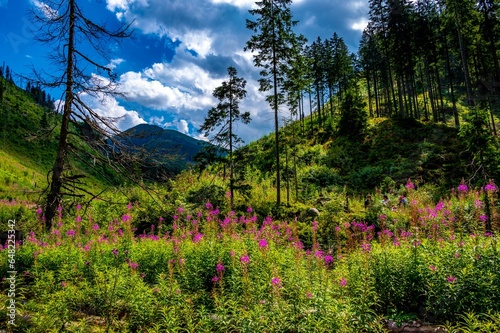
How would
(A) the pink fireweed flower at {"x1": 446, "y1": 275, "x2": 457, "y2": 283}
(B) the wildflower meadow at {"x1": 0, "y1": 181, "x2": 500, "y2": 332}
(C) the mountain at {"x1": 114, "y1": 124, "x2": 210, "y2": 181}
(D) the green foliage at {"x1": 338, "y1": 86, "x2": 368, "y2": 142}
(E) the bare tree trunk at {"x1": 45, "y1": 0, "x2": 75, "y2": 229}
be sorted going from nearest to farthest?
(B) the wildflower meadow at {"x1": 0, "y1": 181, "x2": 500, "y2": 332} → (A) the pink fireweed flower at {"x1": 446, "y1": 275, "x2": 457, "y2": 283} → (C) the mountain at {"x1": 114, "y1": 124, "x2": 210, "y2": 181} → (E) the bare tree trunk at {"x1": 45, "y1": 0, "x2": 75, "y2": 229} → (D) the green foliage at {"x1": 338, "y1": 86, "x2": 368, "y2": 142}

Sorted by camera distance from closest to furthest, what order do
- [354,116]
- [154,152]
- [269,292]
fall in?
1. [269,292]
2. [154,152]
3. [354,116]

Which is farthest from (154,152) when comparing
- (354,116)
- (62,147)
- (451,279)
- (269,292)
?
(354,116)

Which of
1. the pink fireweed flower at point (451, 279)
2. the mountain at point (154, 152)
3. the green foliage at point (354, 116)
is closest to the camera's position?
the pink fireweed flower at point (451, 279)

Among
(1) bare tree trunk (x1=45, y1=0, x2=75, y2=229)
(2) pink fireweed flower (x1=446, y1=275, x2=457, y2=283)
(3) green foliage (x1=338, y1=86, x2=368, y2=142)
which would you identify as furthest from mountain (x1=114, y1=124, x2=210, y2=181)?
(3) green foliage (x1=338, y1=86, x2=368, y2=142)

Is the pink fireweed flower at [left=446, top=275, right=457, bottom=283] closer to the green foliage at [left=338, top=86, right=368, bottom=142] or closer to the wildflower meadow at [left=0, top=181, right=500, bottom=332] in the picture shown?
the wildflower meadow at [left=0, top=181, right=500, bottom=332]

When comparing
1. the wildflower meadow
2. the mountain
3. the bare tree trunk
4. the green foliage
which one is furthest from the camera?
the green foliage

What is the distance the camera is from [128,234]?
7172mm

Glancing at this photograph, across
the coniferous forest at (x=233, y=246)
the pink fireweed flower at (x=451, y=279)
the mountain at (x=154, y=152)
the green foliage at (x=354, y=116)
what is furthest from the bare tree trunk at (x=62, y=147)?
the green foliage at (x=354, y=116)

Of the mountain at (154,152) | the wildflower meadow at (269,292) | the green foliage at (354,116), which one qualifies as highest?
the green foliage at (354,116)

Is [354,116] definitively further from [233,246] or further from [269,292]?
[269,292]

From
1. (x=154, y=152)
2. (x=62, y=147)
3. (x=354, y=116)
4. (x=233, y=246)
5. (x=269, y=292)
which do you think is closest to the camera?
(x=269, y=292)

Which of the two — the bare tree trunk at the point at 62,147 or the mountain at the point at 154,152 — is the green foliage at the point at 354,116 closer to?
the mountain at the point at 154,152

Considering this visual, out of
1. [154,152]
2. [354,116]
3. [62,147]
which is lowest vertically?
[154,152]

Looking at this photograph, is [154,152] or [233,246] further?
[154,152]
